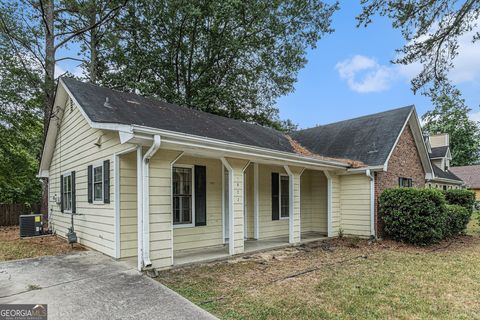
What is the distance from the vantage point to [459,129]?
35.7m

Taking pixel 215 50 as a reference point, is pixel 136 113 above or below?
below

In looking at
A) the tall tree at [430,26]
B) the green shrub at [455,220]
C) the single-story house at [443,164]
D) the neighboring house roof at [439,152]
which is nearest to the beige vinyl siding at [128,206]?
the tall tree at [430,26]

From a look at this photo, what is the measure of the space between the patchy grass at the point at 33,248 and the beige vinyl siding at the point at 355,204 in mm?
8091

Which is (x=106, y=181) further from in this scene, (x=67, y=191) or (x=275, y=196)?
(x=275, y=196)

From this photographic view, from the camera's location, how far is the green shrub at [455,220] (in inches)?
405

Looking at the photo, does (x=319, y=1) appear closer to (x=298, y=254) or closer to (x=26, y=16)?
(x=26, y=16)

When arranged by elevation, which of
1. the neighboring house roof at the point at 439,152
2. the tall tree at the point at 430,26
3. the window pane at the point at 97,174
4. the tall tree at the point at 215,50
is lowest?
the window pane at the point at 97,174

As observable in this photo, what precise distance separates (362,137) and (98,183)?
9.42 m

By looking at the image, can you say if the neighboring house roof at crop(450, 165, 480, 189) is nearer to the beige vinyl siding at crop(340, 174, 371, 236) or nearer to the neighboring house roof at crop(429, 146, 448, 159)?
the neighboring house roof at crop(429, 146, 448, 159)

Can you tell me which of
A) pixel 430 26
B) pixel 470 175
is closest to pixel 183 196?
pixel 430 26

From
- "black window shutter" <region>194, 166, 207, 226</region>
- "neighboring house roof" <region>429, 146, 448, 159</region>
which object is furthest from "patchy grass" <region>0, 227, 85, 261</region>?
"neighboring house roof" <region>429, 146, 448, 159</region>

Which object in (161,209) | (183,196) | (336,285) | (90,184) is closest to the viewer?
(336,285)

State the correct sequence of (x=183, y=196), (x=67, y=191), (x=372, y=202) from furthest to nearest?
(x=372, y=202) → (x=67, y=191) → (x=183, y=196)

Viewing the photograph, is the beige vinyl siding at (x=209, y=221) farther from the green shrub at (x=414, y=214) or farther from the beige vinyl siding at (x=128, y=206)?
the green shrub at (x=414, y=214)
